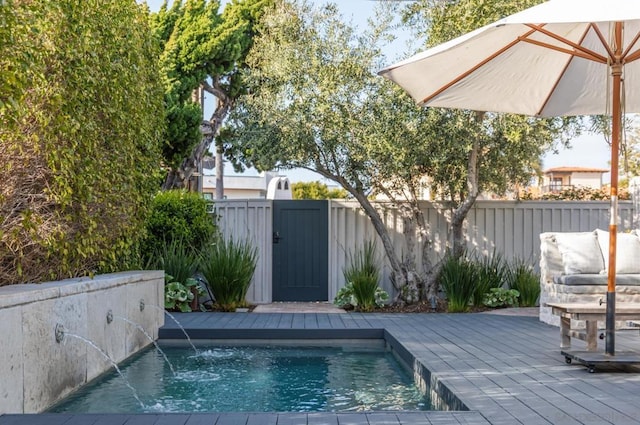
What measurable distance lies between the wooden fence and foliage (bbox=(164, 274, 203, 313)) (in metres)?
1.46

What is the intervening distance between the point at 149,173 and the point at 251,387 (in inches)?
116

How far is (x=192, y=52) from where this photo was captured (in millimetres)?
17047

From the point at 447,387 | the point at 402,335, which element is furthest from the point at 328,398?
the point at 402,335

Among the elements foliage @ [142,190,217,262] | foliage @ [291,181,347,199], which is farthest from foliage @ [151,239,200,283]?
foliage @ [291,181,347,199]

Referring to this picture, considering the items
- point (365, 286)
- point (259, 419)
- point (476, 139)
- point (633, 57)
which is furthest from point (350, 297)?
point (259, 419)

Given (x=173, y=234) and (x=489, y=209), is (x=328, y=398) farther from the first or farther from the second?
(x=489, y=209)

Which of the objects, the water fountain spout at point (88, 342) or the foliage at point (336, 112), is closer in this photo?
the water fountain spout at point (88, 342)

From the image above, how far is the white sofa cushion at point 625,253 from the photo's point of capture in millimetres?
8266

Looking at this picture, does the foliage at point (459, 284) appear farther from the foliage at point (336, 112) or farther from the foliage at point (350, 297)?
the foliage at point (350, 297)

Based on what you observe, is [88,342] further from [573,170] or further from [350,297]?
[573,170]

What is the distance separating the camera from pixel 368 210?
1037cm

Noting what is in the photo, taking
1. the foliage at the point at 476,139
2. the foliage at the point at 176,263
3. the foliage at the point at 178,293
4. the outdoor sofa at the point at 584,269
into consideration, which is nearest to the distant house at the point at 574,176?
the foliage at the point at 476,139

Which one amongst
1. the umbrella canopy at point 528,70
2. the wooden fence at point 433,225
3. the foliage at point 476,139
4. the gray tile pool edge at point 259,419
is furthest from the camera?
the wooden fence at point 433,225

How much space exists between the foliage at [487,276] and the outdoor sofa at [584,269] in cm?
139
